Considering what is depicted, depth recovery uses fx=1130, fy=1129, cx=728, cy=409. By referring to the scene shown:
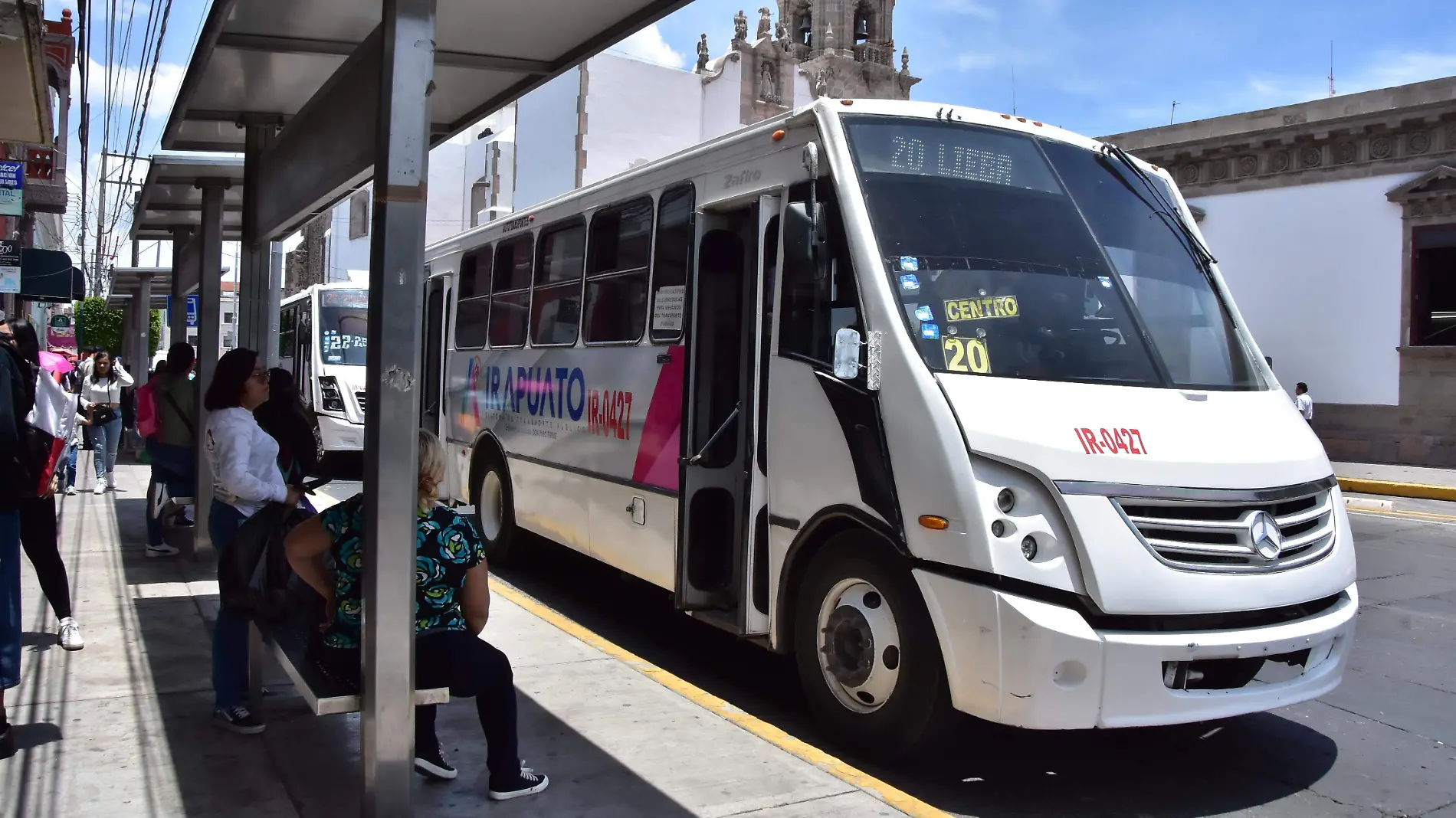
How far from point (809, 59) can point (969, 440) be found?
59639 millimetres

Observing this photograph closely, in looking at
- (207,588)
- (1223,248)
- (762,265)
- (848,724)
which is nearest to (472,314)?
(207,588)

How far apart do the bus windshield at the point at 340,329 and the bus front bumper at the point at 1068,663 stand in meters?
16.2

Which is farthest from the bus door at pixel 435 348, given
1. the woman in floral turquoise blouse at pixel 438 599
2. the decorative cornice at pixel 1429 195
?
the decorative cornice at pixel 1429 195

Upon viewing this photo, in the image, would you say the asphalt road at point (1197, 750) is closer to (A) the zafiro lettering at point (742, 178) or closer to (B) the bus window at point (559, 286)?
(B) the bus window at point (559, 286)

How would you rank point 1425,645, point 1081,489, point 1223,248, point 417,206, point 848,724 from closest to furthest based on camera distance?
point 417,206, point 1081,489, point 848,724, point 1425,645, point 1223,248

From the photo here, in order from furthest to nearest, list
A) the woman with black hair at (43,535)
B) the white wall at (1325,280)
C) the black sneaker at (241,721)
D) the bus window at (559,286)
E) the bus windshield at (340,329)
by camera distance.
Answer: the white wall at (1325,280) < the bus windshield at (340,329) < the bus window at (559,286) < the woman with black hair at (43,535) < the black sneaker at (241,721)

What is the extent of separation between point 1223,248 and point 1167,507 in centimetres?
2311

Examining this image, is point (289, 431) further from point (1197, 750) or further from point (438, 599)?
point (1197, 750)

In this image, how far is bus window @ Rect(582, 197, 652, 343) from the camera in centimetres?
711

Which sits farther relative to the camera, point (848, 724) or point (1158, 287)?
point (1158, 287)

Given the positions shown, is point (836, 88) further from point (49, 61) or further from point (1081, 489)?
point (1081, 489)

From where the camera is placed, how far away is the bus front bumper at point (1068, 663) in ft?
13.5

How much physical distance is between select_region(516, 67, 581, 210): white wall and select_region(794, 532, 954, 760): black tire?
117ft

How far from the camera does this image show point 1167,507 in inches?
170
